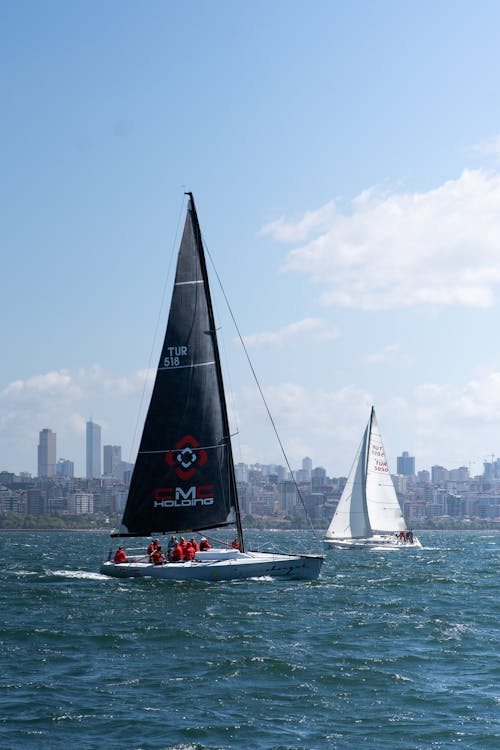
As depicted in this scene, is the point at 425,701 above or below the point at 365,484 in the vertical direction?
below

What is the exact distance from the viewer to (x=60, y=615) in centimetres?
3025

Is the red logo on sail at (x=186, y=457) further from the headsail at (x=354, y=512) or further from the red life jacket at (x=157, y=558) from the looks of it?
the headsail at (x=354, y=512)

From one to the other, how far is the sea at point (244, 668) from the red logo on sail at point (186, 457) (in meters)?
4.73

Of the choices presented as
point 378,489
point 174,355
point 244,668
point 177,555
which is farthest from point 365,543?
point 244,668

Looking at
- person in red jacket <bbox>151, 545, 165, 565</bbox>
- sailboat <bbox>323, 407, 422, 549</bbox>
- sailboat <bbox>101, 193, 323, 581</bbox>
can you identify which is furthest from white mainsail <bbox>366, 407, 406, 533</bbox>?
person in red jacket <bbox>151, 545, 165, 565</bbox>

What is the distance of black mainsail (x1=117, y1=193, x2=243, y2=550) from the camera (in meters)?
40.0

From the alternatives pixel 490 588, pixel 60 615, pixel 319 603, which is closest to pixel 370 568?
pixel 490 588

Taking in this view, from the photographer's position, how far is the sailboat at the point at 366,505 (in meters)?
79.6

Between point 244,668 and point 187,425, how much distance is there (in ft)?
60.9

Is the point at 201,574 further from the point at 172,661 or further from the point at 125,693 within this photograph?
the point at 125,693

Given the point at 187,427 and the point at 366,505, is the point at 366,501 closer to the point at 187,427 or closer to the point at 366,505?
the point at 366,505

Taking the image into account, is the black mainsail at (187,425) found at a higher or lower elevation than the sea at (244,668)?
higher

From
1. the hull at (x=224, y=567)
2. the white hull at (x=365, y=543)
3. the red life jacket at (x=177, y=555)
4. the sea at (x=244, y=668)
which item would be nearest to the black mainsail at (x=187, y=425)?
the hull at (x=224, y=567)

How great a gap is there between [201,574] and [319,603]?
4929mm
